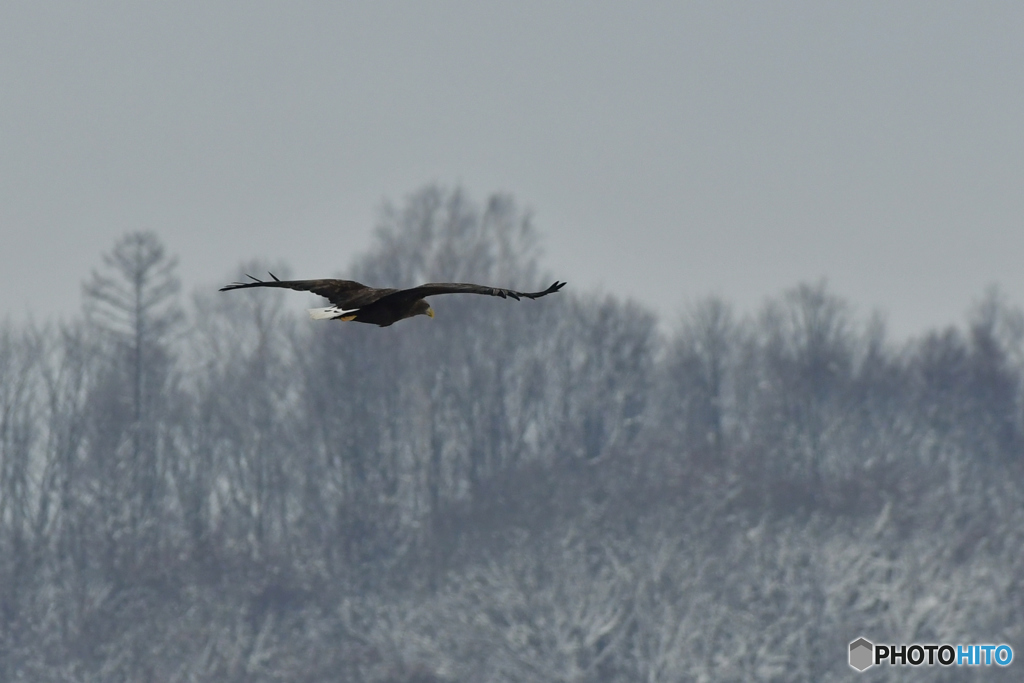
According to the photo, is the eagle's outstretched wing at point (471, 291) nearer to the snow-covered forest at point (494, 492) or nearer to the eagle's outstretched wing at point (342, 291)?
the eagle's outstretched wing at point (342, 291)

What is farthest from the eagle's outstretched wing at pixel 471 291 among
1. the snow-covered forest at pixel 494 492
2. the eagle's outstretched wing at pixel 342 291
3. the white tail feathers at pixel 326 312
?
the snow-covered forest at pixel 494 492

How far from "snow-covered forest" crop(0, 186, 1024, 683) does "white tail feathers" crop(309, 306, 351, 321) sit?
38328 mm

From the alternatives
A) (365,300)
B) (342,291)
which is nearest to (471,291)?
(365,300)

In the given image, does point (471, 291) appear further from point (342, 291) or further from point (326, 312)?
point (342, 291)

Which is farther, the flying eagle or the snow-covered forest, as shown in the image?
the snow-covered forest

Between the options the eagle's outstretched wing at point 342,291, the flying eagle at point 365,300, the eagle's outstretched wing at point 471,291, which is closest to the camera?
the eagle's outstretched wing at point 471,291

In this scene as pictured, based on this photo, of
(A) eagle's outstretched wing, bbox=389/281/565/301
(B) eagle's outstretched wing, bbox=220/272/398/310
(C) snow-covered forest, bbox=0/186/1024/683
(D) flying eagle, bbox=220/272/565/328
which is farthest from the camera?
(C) snow-covered forest, bbox=0/186/1024/683

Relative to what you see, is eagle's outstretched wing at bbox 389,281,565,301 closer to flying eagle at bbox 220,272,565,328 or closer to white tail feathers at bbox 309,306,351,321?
flying eagle at bbox 220,272,565,328

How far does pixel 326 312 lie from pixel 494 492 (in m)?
50.4

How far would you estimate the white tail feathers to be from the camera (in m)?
22.5

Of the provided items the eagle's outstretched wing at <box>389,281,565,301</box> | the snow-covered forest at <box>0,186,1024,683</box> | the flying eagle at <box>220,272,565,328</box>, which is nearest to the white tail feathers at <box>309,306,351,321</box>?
the flying eagle at <box>220,272,565,328</box>

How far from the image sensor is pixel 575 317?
81.4 meters

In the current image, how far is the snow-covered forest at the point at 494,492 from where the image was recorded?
62344 millimetres

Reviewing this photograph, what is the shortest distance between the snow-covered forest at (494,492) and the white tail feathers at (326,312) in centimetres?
3833
